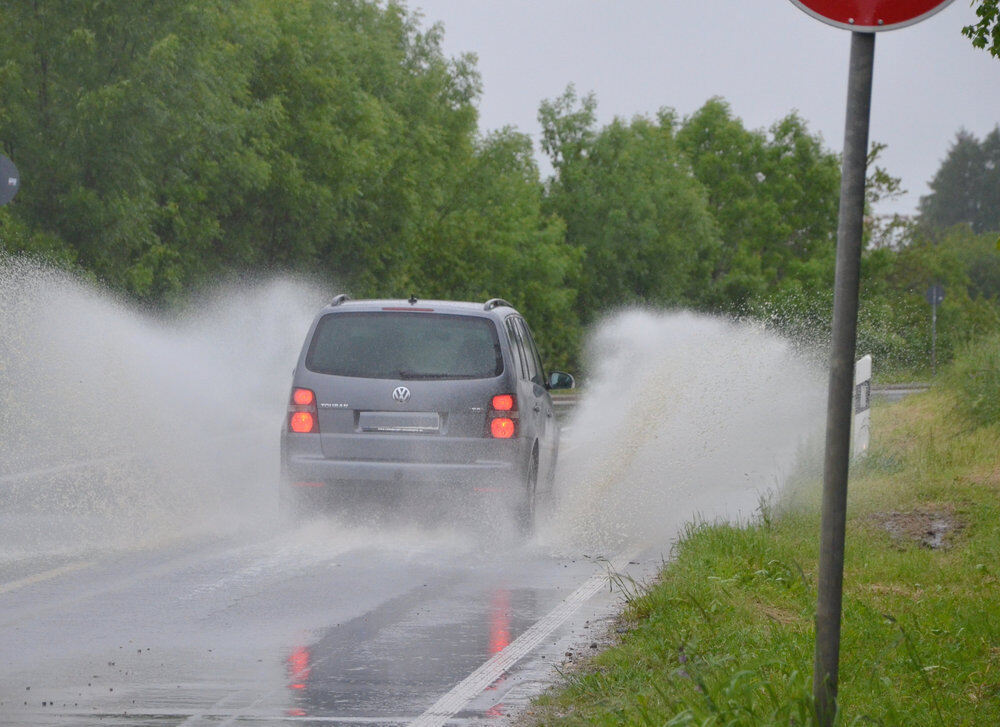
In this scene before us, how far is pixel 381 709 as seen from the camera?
Result: 7105 mm

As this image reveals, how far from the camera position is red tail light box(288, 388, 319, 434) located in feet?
41.8

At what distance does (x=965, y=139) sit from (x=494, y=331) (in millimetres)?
171626

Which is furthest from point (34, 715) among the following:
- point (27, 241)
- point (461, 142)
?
point (461, 142)

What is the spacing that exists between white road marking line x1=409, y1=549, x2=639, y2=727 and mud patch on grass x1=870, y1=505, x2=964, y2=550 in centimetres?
241

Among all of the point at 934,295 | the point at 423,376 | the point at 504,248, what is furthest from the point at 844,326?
the point at 504,248

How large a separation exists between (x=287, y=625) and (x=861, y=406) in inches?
359

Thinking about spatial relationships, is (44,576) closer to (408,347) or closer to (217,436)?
(408,347)

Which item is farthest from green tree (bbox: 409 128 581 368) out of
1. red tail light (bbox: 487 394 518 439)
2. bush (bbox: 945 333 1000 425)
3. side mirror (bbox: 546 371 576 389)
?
red tail light (bbox: 487 394 518 439)

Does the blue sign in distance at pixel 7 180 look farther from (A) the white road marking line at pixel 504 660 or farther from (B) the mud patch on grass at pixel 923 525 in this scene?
(B) the mud patch on grass at pixel 923 525

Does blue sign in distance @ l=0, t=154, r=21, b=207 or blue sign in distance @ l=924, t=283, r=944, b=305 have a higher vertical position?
blue sign in distance @ l=0, t=154, r=21, b=207

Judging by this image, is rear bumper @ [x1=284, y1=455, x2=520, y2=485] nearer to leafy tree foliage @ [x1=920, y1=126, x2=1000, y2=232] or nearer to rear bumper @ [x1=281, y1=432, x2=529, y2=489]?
rear bumper @ [x1=281, y1=432, x2=529, y2=489]

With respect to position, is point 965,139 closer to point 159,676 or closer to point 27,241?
point 27,241

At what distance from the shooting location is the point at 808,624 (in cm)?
870

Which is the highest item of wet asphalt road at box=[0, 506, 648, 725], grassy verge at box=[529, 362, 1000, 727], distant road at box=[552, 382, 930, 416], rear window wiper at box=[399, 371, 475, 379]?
rear window wiper at box=[399, 371, 475, 379]
